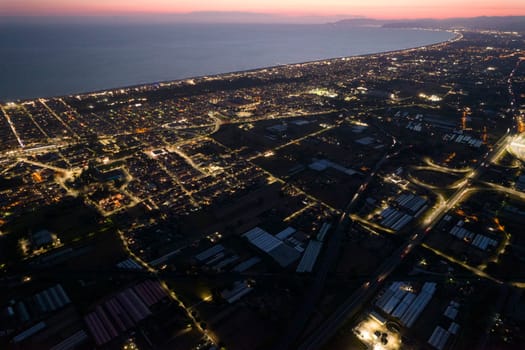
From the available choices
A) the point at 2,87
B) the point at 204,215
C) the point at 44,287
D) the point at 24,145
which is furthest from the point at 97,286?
the point at 2,87

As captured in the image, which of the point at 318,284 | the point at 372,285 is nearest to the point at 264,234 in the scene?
the point at 318,284

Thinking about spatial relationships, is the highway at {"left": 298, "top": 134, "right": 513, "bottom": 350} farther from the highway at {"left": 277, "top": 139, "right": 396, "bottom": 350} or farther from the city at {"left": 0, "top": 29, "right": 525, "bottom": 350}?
the highway at {"left": 277, "top": 139, "right": 396, "bottom": 350}

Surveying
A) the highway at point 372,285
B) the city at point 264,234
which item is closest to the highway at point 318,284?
the city at point 264,234

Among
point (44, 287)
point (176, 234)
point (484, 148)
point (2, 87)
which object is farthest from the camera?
point (2, 87)

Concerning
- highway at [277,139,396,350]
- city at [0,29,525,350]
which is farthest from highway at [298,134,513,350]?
highway at [277,139,396,350]

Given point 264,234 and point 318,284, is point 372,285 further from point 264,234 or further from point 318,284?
point 264,234

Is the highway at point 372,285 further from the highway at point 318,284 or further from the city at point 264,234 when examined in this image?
the highway at point 318,284

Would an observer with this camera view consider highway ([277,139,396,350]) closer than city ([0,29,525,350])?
Yes

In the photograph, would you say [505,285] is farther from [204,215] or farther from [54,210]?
[54,210]
